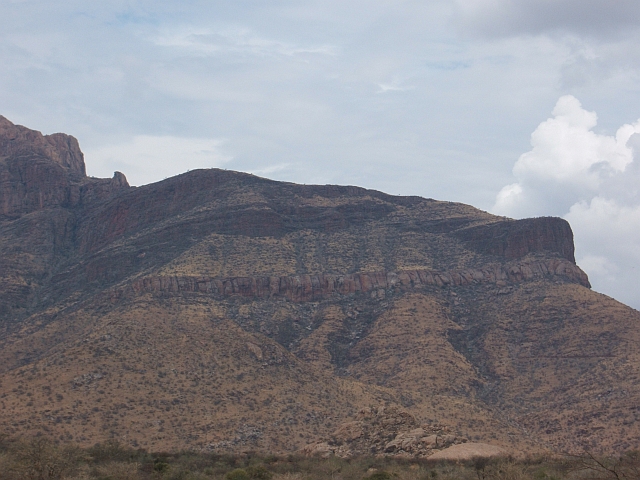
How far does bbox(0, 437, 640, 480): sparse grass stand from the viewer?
4941 cm

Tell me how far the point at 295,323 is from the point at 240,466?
5337 cm

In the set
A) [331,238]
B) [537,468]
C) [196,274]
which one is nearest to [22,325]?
[196,274]

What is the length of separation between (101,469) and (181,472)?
4476 millimetres

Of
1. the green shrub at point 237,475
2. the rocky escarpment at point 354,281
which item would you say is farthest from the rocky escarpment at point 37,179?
the green shrub at point 237,475

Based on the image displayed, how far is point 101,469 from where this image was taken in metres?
52.3

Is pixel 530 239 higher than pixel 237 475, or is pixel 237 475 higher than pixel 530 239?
pixel 530 239

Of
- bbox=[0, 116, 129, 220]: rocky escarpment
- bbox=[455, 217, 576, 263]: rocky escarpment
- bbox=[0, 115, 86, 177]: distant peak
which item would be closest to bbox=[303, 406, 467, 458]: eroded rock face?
bbox=[455, 217, 576, 263]: rocky escarpment

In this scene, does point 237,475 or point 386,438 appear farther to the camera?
point 386,438

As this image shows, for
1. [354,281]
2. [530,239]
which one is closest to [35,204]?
[354,281]

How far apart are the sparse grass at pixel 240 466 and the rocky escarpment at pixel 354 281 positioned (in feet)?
165

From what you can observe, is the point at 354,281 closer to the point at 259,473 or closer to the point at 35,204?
the point at 35,204

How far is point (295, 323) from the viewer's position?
112m

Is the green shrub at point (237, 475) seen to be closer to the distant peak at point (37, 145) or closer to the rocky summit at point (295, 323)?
the rocky summit at point (295, 323)

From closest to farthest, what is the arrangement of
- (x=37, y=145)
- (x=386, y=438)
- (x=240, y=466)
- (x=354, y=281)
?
(x=240, y=466) → (x=386, y=438) → (x=354, y=281) → (x=37, y=145)
